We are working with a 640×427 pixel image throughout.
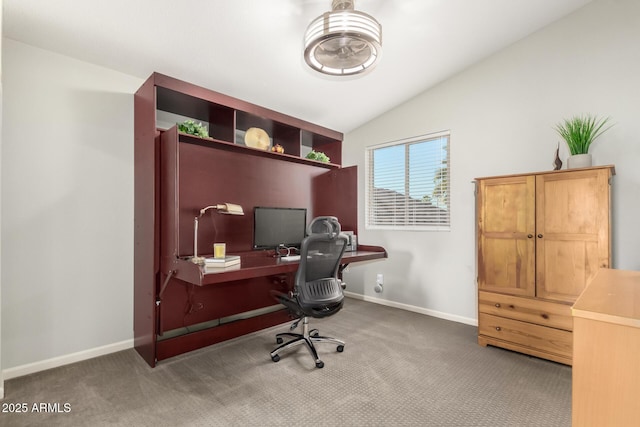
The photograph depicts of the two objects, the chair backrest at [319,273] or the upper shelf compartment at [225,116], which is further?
the upper shelf compartment at [225,116]

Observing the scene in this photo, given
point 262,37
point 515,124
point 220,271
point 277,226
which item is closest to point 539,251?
point 515,124

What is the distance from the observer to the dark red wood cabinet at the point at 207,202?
2393mm

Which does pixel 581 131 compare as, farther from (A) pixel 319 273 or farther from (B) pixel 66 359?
(B) pixel 66 359

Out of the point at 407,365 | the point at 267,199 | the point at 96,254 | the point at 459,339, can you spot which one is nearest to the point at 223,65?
the point at 267,199

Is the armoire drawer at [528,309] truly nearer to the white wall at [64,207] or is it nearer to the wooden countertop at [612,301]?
the wooden countertop at [612,301]

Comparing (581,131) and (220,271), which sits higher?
(581,131)

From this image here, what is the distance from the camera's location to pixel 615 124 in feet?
8.42

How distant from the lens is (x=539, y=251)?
2.55 m

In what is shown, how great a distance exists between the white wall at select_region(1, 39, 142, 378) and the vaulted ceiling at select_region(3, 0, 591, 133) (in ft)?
0.89

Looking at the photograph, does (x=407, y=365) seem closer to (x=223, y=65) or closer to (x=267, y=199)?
(x=267, y=199)

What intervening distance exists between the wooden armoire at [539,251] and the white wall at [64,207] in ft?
11.0

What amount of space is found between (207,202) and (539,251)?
3.06 m

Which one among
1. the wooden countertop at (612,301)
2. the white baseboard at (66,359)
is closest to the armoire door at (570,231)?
the wooden countertop at (612,301)

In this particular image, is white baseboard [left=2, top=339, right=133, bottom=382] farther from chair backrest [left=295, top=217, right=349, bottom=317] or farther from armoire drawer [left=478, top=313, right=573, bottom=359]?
armoire drawer [left=478, top=313, right=573, bottom=359]
